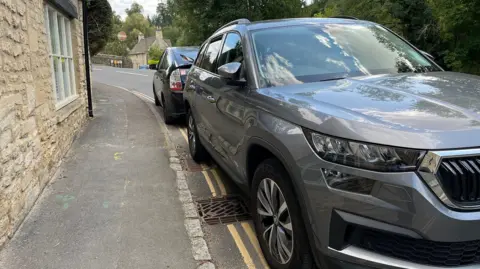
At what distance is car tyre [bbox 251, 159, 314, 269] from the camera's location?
2.58 m

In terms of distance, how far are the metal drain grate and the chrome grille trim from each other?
2.49 metres

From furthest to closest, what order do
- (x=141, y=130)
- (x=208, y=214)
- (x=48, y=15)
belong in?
(x=141, y=130), (x=48, y=15), (x=208, y=214)

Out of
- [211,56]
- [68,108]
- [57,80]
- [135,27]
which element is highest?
[135,27]

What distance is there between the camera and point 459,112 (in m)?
2.24

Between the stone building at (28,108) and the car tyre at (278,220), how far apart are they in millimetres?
2271

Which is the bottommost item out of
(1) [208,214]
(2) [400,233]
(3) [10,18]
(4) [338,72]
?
(1) [208,214]

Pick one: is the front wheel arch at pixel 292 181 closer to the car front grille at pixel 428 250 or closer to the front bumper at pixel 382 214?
the front bumper at pixel 382 214

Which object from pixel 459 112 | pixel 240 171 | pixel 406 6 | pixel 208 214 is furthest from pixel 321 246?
pixel 406 6

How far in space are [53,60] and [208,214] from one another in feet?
13.9

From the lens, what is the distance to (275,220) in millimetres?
2926

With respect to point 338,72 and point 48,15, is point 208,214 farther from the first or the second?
point 48,15

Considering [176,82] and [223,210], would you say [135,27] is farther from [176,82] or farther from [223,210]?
[223,210]

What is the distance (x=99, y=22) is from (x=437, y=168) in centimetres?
1323

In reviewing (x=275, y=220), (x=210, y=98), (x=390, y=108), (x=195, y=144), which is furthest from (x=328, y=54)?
(x=195, y=144)
